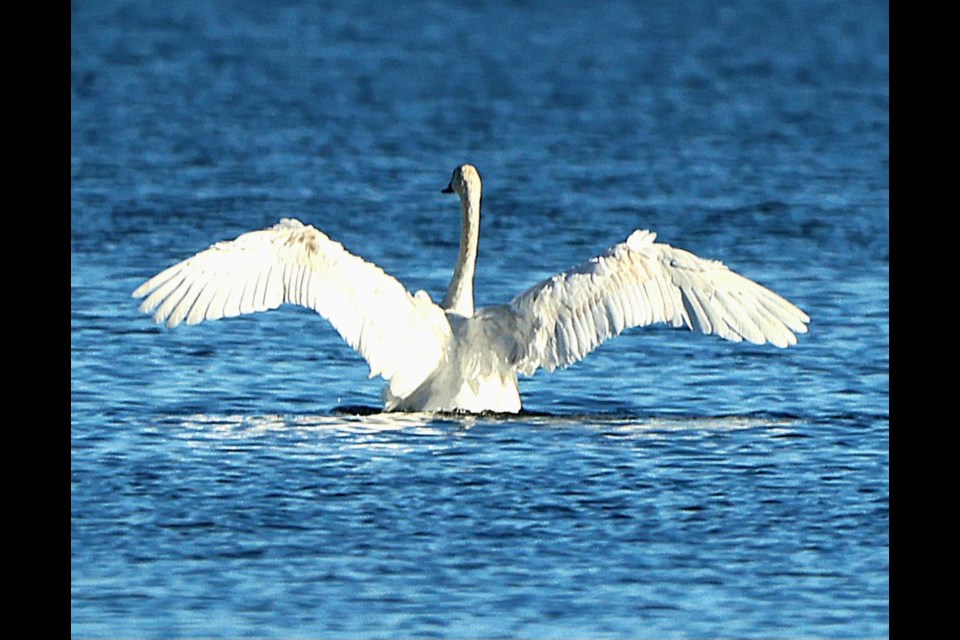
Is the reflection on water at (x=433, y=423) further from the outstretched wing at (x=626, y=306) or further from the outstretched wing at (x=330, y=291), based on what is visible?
the outstretched wing at (x=626, y=306)

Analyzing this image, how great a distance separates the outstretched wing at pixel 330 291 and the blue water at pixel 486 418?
13.8 inches

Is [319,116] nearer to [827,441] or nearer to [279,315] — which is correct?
[279,315]

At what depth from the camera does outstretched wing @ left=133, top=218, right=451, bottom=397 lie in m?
12.1

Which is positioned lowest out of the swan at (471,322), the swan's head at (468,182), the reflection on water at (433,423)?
the reflection on water at (433,423)

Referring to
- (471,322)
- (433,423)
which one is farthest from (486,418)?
(471,322)

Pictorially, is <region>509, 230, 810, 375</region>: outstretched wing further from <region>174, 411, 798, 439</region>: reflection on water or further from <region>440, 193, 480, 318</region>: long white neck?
<region>440, 193, 480, 318</region>: long white neck

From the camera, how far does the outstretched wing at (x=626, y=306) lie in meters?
12.2

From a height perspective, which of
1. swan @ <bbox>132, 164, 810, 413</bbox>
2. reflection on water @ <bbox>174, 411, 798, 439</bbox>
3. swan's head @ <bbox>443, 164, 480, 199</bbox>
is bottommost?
reflection on water @ <bbox>174, 411, 798, 439</bbox>

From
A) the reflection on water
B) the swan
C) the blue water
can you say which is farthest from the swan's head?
the reflection on water

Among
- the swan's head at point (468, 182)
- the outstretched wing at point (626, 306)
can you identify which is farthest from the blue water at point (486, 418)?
the swan's head at point (468, 182)

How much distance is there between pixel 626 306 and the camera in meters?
12.2
